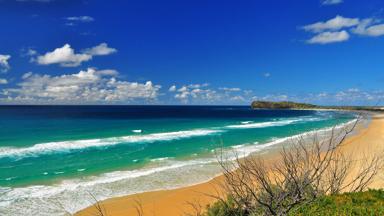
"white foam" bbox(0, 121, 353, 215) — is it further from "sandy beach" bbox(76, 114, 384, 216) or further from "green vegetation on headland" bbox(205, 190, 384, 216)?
Result: "green vegetation on headland" bbox(205, 190, 384, 216)

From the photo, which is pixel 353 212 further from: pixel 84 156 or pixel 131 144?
pixel 131 144

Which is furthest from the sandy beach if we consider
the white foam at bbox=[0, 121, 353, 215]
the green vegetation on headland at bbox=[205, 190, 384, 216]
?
the green vegetation on headland at bbox=[205, 190, 384, 216]

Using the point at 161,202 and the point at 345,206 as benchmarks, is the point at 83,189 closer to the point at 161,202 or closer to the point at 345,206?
the point at 161,202

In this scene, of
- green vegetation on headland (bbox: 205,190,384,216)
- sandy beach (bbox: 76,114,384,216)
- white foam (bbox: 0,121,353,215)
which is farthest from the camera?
white foam (bbox: 0,121,353,215)

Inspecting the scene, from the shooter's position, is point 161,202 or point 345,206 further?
point 161,202

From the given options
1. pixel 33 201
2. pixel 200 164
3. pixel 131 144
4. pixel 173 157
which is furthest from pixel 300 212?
pixel 131 144

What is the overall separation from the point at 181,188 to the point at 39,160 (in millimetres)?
12269

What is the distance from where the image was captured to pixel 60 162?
22891mm

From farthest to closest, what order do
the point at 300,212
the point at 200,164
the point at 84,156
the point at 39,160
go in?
1. the point at 84,156
2. the point at 39,160
3. the point at 200,164
4. the point at 300,212

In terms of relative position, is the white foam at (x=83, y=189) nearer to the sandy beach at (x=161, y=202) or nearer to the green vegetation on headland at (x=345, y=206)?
the sandy beach at (x=161, y=202)

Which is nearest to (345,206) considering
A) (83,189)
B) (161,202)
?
(161,202)

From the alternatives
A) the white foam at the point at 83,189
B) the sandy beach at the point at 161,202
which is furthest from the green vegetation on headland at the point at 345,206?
the sandy beach at the point at 161,202

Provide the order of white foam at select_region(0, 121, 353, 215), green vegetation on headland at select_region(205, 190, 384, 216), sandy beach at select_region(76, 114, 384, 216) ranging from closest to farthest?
green vegetation on headland at select_region(205, 190, 384, 216) < sandy beach at select_region(76, 114, 384, 216) < white foam at select_region(0, 121, 353, 215)

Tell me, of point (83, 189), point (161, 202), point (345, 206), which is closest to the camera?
point (345, 206)
